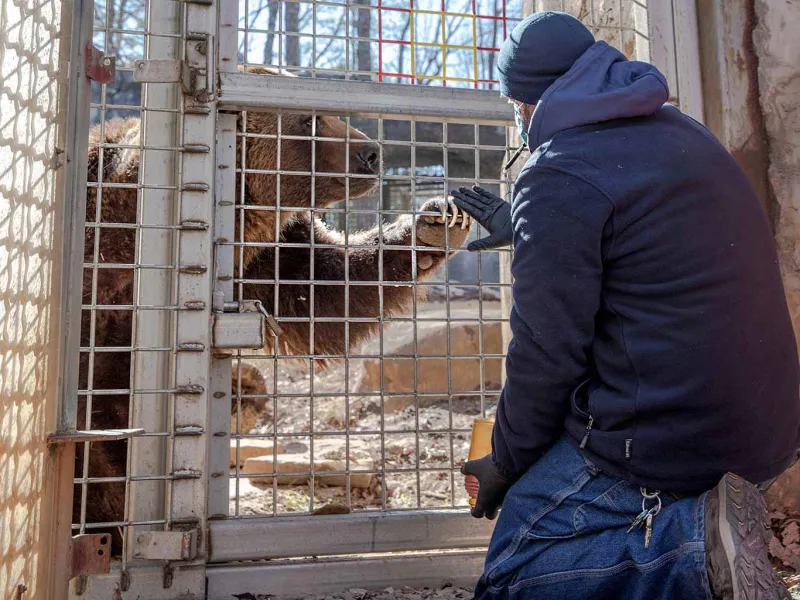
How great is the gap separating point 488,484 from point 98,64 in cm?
159

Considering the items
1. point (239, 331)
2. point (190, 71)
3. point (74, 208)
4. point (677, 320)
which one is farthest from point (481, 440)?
point (190, 71)

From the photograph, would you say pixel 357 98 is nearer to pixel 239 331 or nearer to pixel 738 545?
pixel 239 331

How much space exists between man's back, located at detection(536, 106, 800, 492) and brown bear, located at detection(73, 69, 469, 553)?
4.71ft

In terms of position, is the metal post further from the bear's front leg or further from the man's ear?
the bear's front leg

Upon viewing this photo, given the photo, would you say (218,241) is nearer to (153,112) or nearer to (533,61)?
(153,112)

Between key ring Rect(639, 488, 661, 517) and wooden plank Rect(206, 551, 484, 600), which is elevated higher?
key ring Rect(639, 488, 661, 517)

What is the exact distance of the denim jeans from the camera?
5.51ft

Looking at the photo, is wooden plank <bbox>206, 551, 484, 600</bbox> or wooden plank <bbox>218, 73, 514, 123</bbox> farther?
wooden plank <bbox>218, 73, 514, 123</bbox>

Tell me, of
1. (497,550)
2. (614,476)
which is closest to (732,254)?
(614,476)

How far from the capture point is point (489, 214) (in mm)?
2588

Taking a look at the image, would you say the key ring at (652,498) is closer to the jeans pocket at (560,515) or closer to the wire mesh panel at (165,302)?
the jeans pocket at (560,515)

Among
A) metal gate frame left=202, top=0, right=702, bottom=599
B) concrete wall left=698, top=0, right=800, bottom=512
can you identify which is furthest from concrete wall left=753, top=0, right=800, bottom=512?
metal gate frame left=202, top=0, right=702, bottom=599

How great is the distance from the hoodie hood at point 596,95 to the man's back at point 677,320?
5cm

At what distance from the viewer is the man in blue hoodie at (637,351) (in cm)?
171
